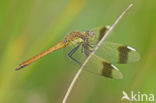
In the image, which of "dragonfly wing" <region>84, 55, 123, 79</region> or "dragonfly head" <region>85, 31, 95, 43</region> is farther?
"dragonfly head" <region>85, 31, 95, 43</region>

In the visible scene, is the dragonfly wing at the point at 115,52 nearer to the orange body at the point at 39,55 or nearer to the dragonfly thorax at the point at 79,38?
the dragonfly thorax at the point at 79,38

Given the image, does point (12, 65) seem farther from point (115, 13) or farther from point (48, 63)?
point (115, 13)

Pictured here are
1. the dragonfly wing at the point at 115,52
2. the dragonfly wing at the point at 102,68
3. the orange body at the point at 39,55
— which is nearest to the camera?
the dragonfly wing at the point at 102,68

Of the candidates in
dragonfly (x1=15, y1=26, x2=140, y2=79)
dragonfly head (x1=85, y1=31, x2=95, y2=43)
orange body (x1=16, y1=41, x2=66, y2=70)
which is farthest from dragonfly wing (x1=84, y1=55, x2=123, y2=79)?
orange body (x1=16, y1=41, x2=66, y2=70)

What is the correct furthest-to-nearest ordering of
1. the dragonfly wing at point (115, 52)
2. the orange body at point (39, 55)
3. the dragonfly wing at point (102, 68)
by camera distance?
the orange body at point (39, 55) < the dragonfly wing at point (115, 52) < the dragonfly wing at point (102, 68)

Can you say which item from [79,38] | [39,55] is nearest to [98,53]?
[79,38]

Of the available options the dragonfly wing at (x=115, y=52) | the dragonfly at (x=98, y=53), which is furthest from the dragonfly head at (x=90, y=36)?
the dragonfly wing at (x=115, y=52)

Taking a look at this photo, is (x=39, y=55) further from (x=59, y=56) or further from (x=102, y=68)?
(x=102, y=68)

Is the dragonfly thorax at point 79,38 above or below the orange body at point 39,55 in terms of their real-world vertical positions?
above

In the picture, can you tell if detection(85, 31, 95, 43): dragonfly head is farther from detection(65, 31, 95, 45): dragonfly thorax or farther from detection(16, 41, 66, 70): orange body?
detection(16, 41, 66, 70): orange body
